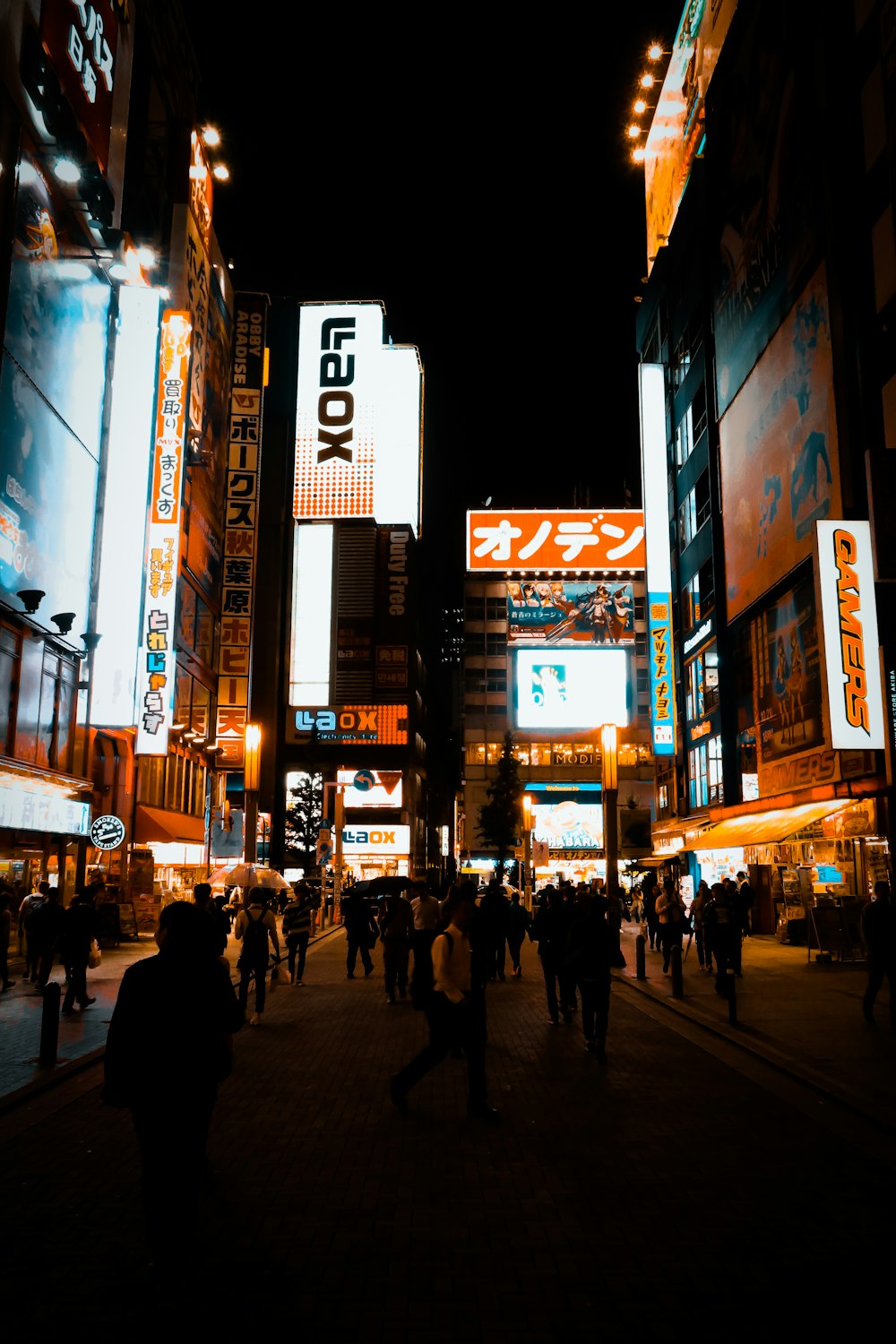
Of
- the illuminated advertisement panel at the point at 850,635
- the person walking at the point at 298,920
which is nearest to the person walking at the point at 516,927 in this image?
the person walking at the point at 298,920

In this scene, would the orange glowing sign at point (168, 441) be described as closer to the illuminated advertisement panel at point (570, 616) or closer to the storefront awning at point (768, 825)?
the storefront awning at point (768, 825)

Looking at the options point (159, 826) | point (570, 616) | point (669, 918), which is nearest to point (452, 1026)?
point (669, 918)

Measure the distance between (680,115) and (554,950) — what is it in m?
45.0

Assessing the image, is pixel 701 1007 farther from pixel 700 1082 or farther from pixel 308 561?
pixel 308 561

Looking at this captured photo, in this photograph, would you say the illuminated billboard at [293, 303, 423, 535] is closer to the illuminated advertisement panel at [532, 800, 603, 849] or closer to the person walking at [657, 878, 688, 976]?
the illuminated advertisement panel at [532, 800, 603, 849]

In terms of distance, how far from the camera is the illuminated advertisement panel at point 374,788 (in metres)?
83.2

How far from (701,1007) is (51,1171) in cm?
1065

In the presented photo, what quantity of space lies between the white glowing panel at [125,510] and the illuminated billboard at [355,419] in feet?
151

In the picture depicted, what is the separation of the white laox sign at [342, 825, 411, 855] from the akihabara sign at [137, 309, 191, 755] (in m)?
52.6

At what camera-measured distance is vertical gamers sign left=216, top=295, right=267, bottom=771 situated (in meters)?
48.7

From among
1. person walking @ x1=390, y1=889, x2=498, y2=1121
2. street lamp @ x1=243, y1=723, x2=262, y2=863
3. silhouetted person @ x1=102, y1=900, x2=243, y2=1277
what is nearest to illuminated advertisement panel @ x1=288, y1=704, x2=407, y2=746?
street lamp @ x1=243, y1=723, x2=262, y2=863

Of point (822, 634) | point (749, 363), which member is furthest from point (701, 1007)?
point (749, 363)

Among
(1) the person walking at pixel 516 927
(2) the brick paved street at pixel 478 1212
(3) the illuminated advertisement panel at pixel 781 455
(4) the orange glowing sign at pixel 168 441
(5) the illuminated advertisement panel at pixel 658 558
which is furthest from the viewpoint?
(5) the illuminated advertisement panel at pixel 658 558

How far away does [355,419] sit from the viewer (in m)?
75.6
